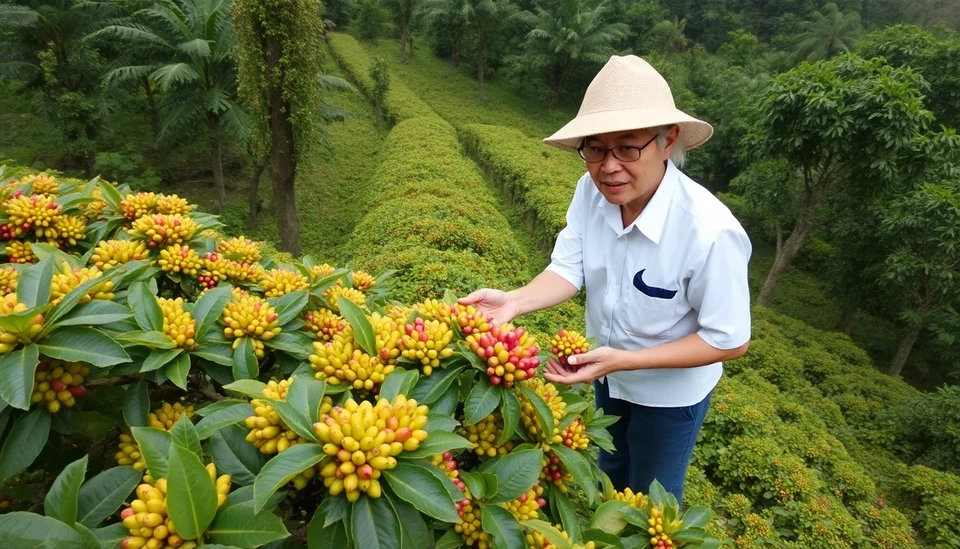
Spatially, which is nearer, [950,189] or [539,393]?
[539,393]

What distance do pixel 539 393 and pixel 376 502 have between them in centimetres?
56

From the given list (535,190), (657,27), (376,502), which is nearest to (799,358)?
(535,190)

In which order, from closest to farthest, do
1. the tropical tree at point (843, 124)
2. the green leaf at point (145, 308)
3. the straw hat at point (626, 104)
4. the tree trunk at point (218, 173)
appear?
the green leaf at point (145, 308) < the straw hat at point (626, 104) < the tropical tree at point (843, 124) < the tree trunk at point (218, 173)

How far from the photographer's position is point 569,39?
2069 centimetres

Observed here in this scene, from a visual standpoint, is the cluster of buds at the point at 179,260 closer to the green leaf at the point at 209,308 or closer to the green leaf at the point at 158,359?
the green leaf at the point at 209,308

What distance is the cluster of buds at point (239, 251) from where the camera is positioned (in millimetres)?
1762

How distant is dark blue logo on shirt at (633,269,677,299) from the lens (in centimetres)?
167

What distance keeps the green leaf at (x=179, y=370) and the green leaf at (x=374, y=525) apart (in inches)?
20.1

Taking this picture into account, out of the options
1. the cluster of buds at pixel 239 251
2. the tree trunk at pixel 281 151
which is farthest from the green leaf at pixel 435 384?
the tree trunk at pixel 281 151

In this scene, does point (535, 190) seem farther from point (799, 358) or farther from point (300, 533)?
point (300, 533)

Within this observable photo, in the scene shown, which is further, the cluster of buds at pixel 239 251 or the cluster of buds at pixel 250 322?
the cluster of buds at pixel 239 251

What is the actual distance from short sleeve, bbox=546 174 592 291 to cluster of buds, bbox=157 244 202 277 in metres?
1.35

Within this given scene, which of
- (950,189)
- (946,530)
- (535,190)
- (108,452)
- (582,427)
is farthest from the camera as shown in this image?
(535,190)

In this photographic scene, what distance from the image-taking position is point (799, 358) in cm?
712
